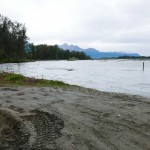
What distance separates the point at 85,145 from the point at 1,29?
344ft

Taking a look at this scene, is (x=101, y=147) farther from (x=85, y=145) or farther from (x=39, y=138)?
(x=39, y=138)

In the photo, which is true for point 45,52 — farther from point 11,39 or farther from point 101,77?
point 101,77

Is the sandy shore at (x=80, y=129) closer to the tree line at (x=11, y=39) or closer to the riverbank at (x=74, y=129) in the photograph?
the riverbank at (x=74, y=129)

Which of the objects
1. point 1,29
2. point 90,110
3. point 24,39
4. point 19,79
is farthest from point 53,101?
point 24,39

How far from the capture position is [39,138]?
23.7 ft

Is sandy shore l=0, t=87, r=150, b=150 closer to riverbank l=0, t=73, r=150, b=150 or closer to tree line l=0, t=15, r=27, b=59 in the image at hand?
riverbank l=0, t=73, r=150, b=150

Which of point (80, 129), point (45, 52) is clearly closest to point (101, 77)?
point (80, 129)

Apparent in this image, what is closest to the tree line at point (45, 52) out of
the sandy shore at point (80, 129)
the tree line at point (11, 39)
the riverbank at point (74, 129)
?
the tree line at point (11, 39)

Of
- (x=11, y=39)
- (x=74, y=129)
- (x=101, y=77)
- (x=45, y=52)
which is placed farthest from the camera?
(x=45, y=52)

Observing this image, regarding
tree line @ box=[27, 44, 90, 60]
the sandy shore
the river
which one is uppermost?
tree line @ box=[27, 44, 90, 60]

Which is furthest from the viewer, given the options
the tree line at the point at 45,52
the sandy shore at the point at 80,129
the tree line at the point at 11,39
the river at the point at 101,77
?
the tree line at the point at 45,52

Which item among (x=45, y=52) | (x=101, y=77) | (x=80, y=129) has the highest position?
(x=45, y=52)

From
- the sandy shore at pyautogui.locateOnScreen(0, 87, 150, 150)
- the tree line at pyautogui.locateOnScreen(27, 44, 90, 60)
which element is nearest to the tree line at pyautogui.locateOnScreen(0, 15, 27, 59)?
the tree line at pyautogui.locateOnScreen(27, 44, 90, 60)

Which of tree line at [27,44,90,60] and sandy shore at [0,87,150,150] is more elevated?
tree line at [27,44,90,60]
